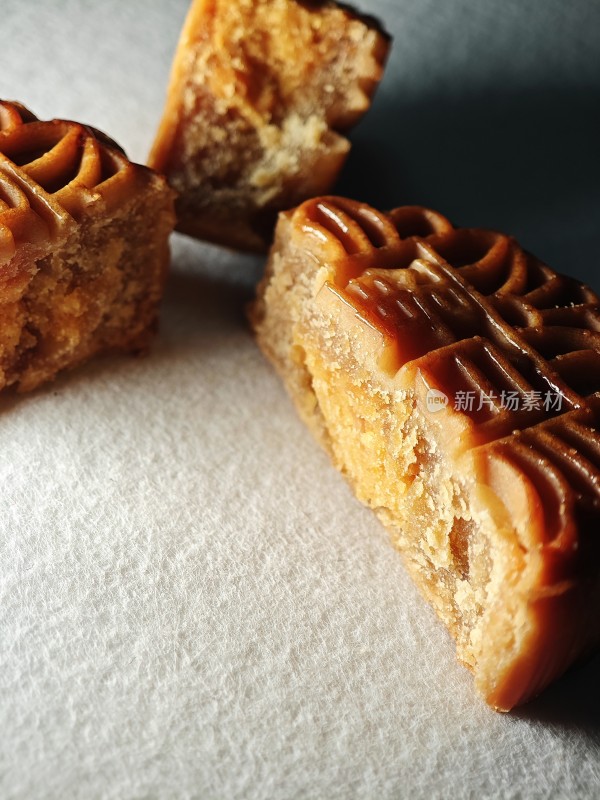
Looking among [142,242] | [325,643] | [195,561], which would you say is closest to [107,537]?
[195,561]

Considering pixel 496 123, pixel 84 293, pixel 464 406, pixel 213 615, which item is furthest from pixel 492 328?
pixel 496 123

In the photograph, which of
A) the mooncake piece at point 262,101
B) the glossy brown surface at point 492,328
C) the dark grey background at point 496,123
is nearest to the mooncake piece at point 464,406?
the glossy brown surface at point 492,328

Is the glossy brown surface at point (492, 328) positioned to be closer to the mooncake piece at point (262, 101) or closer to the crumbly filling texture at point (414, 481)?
the crumbly filling texture at point (414, 481)

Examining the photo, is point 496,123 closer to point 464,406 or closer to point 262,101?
point 262,101

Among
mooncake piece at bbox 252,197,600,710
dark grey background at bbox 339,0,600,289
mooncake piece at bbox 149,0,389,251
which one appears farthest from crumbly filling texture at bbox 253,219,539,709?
dark grey background at bbox 339,0,600,289

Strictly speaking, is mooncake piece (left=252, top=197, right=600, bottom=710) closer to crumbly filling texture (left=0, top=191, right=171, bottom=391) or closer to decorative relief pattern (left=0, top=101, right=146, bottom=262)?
crumbly filling texture (left=0, top=191, right=171, bottom=391)
